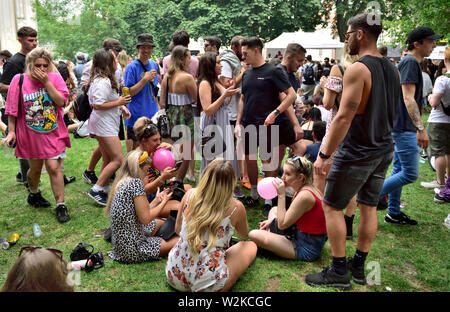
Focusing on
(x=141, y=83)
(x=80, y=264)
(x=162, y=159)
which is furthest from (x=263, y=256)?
(x=141, y=83)

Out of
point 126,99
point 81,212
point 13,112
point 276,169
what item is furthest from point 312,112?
point 13,112

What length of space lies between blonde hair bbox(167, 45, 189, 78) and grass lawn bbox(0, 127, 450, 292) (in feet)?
6.96

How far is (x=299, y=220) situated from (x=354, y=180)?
2.51 feet

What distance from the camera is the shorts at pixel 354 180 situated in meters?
2.75

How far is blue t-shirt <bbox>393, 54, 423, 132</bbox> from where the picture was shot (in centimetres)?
386

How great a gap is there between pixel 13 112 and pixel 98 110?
99 centimetres

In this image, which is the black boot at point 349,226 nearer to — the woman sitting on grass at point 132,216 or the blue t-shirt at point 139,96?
the woman sitting on grass at point 132,216

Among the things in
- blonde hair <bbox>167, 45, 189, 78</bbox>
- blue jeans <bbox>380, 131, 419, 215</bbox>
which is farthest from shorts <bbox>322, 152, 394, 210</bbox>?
blonde hair <bbox>167, 45, 189, 78</bbox>

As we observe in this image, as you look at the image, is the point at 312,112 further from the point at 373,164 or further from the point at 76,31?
the point at 76,31

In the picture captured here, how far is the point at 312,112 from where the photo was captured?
5953 millimetres

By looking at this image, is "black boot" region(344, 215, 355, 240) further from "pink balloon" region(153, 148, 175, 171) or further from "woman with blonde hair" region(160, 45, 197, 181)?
"woman with blonde hair" region(160, 45, 197, 181)

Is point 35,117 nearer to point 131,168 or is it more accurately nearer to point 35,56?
point 35,56

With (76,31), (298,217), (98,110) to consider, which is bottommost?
(298,217)

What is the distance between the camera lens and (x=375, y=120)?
106 inches
